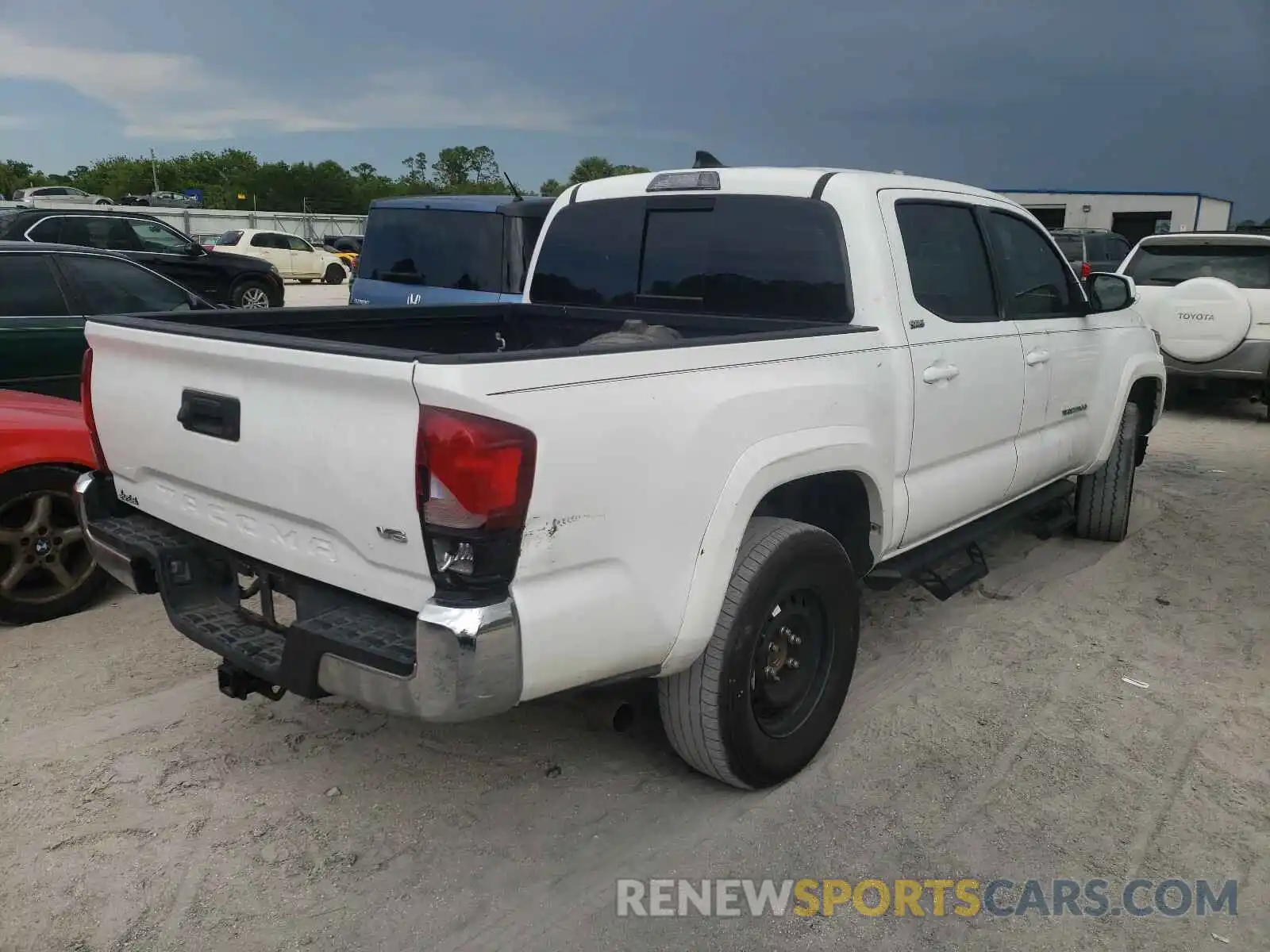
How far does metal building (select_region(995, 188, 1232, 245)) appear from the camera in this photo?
40.8m

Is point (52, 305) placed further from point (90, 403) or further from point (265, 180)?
point (265, 180)

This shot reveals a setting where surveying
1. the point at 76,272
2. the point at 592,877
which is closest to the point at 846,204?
the point at 592,877

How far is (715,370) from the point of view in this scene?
2.80 m

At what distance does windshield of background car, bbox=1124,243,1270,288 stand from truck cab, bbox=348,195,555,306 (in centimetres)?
667

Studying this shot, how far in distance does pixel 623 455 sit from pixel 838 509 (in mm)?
1366

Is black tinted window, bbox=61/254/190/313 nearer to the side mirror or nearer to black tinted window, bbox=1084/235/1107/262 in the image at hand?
the side mirror

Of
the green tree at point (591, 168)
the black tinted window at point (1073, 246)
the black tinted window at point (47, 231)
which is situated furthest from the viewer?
the green tree at point (591, 168)

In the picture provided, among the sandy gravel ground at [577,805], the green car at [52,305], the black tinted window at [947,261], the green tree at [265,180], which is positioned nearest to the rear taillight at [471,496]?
the sandy gravel ground at [577,805]

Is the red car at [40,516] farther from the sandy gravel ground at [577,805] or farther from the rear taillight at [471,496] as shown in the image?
the rear taillight at [471,496]

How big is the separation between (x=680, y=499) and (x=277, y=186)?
9055cm

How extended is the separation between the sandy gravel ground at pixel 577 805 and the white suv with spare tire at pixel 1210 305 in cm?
559

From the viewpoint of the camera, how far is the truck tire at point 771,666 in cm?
295

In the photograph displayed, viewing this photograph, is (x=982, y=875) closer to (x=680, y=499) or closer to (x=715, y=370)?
(x=680, y=499)

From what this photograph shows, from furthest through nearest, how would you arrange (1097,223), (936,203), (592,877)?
(1097,223) < (936,203) < (592,877)
